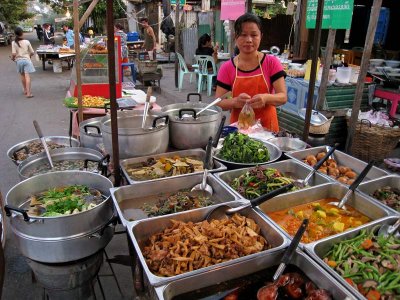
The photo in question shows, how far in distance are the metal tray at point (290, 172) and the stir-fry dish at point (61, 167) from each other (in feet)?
3.42

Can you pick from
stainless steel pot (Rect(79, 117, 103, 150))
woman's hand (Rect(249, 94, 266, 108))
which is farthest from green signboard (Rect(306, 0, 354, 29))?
stainless steel pot (Rect(79, 117, 103, 150))

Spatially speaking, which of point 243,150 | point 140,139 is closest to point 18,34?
point 140,139

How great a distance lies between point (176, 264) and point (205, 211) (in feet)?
1.41

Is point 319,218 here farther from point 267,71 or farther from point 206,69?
point 206,69

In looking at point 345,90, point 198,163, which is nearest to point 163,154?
point 198,163

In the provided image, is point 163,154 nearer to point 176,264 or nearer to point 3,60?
point 176,264

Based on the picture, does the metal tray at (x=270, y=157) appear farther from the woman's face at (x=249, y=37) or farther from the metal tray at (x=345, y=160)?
the woman's face at (x=249, y=37)

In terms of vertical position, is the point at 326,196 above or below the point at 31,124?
above

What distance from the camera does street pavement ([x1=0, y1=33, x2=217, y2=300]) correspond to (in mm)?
2996

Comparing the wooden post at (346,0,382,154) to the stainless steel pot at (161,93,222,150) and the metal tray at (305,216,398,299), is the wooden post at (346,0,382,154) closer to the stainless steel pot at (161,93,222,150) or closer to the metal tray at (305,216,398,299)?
the stainless steel pot at (161,93,222,150)

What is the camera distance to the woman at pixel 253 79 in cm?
296

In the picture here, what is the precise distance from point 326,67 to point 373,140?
55.8 inches

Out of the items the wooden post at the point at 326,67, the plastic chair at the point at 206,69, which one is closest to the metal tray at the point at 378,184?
the wooden post at the point at 326,67

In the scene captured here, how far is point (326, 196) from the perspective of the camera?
2.18 metres
